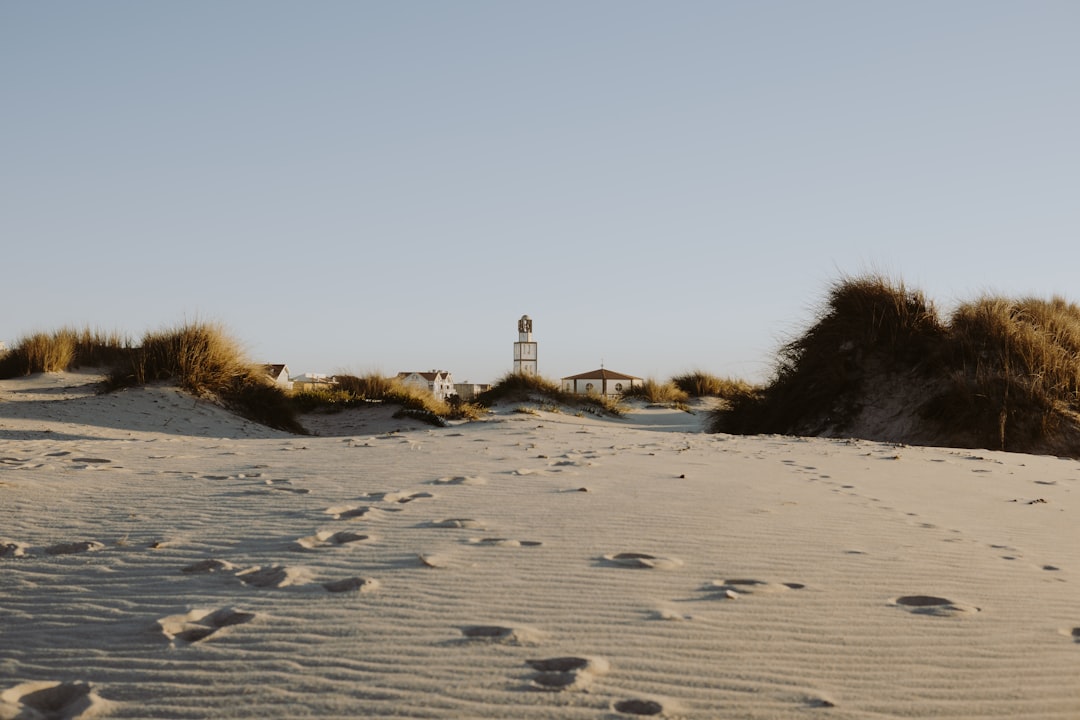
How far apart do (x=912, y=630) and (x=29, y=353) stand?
16.7 meters

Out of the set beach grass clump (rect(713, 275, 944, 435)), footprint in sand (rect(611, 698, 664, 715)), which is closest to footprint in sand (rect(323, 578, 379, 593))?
footprint in sand (rect(611, 698, 664, 715))

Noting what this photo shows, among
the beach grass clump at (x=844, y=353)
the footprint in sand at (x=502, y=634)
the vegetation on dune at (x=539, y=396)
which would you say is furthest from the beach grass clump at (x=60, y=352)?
the footprint in sand at (x=502, y=634)

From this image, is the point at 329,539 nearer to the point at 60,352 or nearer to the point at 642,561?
the point at 642,561

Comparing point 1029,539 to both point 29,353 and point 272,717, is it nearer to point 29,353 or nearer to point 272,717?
point 272,717

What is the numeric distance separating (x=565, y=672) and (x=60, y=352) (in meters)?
16.1

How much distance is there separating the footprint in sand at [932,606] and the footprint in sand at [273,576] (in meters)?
2.07

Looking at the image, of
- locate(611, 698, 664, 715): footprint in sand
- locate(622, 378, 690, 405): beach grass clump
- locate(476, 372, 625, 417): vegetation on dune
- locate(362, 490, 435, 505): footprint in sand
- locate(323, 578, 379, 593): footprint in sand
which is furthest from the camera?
locate(622, 378, 690, 405): beach grass clump

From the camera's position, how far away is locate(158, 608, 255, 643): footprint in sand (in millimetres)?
2463

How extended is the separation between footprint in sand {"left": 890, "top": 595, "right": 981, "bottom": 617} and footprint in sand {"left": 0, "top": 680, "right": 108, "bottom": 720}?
241 centimetres

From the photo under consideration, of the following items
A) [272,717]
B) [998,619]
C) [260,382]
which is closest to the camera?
[272,717]

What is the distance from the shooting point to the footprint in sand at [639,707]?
6.48 feet

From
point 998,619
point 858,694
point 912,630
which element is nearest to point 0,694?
point 858,694

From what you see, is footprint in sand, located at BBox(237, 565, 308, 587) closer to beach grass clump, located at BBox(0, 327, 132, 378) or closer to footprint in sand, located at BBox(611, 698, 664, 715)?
footprint in sand, located at BBox(611, 698, 664, 715)

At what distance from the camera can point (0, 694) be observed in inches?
82.4
